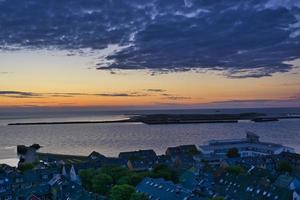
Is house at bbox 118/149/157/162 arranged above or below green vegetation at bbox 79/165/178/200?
below

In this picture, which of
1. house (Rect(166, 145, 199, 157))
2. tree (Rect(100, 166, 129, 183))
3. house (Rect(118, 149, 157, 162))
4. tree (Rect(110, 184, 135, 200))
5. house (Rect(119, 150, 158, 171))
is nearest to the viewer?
tree (Rect(110, 184, 135, 200))

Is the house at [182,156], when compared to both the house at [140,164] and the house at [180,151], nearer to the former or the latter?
the house at [180,151]

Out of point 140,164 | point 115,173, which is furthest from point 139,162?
point 115,173

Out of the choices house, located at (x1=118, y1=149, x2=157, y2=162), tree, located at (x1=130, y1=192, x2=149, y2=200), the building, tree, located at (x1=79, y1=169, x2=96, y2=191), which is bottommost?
the building

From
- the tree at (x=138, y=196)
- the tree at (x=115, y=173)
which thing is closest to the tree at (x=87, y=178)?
the tree at (x=115, y=173)

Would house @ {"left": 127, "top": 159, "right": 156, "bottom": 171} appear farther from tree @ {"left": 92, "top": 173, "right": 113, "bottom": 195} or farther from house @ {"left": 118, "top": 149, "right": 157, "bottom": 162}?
tree @ {"left": 92, "top": 173, "right": 113, "bottom": 195}

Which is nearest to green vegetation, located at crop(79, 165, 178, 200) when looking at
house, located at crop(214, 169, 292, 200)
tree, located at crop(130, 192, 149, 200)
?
tree, located at crop(130, 192, 149, 200)

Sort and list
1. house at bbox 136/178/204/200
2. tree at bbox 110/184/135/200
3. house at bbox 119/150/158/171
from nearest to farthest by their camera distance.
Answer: house at bbox 136/178/204/200
tree at bbox 110/184/135/200
house at bbox 119/150/158/171

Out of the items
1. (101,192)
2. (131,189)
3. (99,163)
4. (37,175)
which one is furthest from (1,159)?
(131,189)

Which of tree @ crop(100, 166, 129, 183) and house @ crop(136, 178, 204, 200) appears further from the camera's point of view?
tree @ crop(100, 166, 129, 183)
